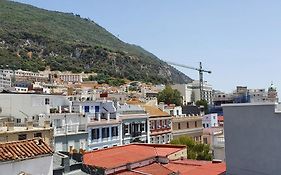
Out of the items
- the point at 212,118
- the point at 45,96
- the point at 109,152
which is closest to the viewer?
the point at 109,152

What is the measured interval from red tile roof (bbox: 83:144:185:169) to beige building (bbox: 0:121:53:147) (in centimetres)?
553

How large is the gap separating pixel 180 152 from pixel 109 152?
587 cm

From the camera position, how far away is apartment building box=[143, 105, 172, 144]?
5425 centimetres

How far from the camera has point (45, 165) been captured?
12.4 m

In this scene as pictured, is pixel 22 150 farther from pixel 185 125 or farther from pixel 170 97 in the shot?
pixel 170 97

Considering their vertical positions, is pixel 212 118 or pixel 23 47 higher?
pixel 23 47

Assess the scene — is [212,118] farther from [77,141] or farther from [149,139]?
[77,141]

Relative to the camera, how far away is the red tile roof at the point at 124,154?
25688 millimetres

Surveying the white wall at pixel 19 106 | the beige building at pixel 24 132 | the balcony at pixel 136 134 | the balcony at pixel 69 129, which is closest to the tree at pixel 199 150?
the balcony at pixel 136 134

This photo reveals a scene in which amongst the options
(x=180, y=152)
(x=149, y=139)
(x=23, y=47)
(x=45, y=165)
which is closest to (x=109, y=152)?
(x=180, y=152)

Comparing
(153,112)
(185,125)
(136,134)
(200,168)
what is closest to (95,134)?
(136,134)

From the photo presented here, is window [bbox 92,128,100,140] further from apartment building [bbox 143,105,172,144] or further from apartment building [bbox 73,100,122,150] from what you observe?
apartment building [bbox 143,105,172,144]

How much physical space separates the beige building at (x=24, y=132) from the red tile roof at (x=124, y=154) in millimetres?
5527

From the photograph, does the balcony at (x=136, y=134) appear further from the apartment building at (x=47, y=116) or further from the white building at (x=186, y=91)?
the white building at (x=186, y=91)
